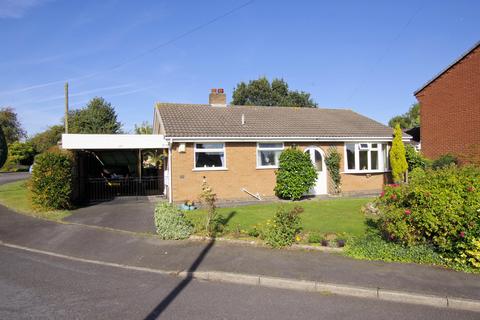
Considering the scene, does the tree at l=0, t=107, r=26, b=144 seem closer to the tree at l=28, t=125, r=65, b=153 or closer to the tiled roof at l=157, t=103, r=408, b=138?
the tree at l=28, t=125, r=65, b=153

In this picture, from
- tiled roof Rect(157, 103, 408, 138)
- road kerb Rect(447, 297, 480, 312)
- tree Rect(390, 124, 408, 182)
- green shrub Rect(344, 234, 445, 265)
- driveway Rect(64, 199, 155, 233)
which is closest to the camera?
road kerb Rect(447, 297, 480, 312)

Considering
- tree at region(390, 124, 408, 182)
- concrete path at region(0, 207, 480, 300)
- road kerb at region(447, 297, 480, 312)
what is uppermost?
tree at region(390, 124, 408, 182)

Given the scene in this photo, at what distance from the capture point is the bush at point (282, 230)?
7.93 m

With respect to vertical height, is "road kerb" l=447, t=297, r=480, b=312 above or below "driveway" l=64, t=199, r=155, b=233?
below

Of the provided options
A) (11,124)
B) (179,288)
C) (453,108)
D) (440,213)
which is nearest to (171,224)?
(179,288)

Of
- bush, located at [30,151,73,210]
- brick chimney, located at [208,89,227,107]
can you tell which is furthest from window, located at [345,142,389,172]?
bush, located at [30,151,73,210]

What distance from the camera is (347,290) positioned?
18.2 feet

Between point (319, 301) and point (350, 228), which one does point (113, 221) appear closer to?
point (350, 228)

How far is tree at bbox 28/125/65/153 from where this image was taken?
166 feet

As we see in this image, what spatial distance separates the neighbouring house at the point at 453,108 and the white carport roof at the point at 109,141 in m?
15.4

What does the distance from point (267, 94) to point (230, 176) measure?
110 feet

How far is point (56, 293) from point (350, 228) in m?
6.76

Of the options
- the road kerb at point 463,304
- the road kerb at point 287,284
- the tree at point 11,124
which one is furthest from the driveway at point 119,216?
the tree at point 11,124

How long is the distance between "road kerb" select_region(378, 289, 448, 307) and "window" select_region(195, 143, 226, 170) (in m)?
10.8
